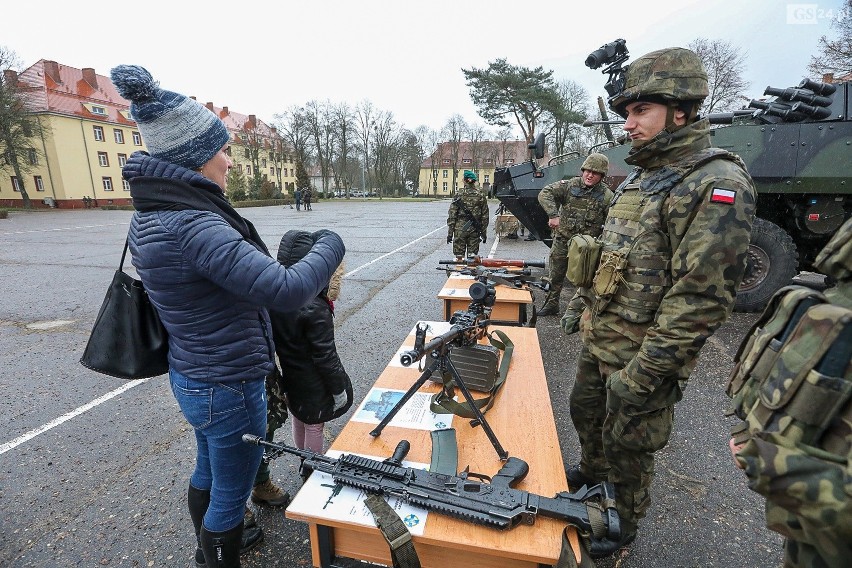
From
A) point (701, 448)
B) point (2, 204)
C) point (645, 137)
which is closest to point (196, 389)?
point (645, 137)

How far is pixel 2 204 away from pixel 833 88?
45.4 meters

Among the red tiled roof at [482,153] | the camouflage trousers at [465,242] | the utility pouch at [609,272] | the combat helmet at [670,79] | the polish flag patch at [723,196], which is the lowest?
the camouflage trousers at [465,242]

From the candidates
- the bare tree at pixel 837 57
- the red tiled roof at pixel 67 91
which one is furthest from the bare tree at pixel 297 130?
the bare tree at pixel 837 57

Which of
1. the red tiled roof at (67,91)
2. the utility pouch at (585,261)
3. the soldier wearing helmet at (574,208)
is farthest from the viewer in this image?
the red tiled roof at (67,91)

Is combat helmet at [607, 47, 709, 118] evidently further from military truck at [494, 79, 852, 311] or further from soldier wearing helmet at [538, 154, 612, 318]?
military truck at [494, 79, 852, 311]

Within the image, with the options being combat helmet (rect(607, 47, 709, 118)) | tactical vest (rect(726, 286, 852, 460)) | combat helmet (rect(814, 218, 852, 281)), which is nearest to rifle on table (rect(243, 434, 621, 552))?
tactical vest (rect(726, 286, 852, 460))

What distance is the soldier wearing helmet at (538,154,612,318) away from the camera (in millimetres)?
5438

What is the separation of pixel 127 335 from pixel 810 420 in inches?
83.0

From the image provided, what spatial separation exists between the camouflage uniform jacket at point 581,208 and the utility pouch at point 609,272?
3680mm

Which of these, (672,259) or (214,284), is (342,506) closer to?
(214,284)

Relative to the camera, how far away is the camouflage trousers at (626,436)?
6.42ft

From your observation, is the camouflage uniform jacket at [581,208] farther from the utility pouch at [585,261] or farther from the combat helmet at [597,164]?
the utility pouch at [585,261]

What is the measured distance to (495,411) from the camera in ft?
7.63

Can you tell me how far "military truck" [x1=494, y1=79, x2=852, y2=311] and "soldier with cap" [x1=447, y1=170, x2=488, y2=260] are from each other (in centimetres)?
372
